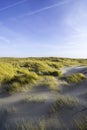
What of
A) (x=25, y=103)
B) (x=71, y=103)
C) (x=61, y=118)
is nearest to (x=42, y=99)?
(x=25, y=103)

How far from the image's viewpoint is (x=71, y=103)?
24.0 feet

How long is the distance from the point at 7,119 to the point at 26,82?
19.5 feet

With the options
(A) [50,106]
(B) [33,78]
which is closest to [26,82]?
(B) [33,78]

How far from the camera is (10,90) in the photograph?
11188mm

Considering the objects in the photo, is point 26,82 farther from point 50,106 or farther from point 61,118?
point 61,118

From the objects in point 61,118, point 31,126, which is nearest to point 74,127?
point 61,118

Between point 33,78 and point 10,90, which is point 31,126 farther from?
point 33,78

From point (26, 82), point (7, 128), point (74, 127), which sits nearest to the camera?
point (74, 127)

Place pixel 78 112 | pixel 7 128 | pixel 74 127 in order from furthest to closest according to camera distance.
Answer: pixel 78 112, pixel 7 128, pixel 74 127

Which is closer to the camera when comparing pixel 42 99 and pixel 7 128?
pixel 7 128

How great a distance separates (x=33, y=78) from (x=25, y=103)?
18.0ft

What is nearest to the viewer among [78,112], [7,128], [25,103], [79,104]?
[7,128]

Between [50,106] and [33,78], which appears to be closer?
[50,106]

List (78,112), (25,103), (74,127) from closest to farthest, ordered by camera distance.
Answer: (74,127)
(78,112)
(25,103)
